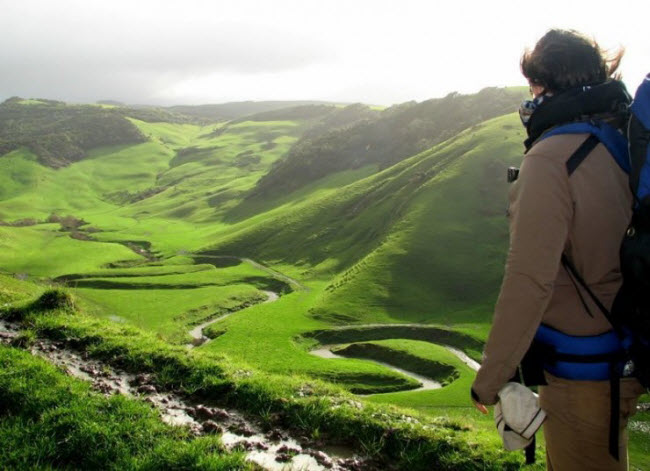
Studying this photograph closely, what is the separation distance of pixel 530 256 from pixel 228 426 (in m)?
7.47

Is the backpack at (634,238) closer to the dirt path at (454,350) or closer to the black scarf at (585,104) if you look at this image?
the black scarf at (585,104)

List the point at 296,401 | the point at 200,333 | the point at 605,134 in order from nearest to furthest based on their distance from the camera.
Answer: the point at 605,134, the point at 296,401, the point at 200,333

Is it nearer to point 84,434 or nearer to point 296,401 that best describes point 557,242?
point 296,401

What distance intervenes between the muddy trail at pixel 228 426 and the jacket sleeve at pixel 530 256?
16.0ft

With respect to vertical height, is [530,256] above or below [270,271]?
above

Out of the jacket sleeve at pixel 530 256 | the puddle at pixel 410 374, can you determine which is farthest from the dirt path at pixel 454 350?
the jacket sleeve at pixel 530 256

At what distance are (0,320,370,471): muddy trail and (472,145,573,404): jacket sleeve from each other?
192 inches

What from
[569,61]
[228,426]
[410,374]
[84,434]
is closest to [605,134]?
[569,61]

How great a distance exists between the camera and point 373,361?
7506 cm

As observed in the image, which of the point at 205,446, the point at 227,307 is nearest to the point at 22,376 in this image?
the point at 205,446

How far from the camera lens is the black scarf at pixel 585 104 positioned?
569cm

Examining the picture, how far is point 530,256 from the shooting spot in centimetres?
545

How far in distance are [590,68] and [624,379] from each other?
3.52 m

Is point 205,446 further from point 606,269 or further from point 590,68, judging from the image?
point 590,68
